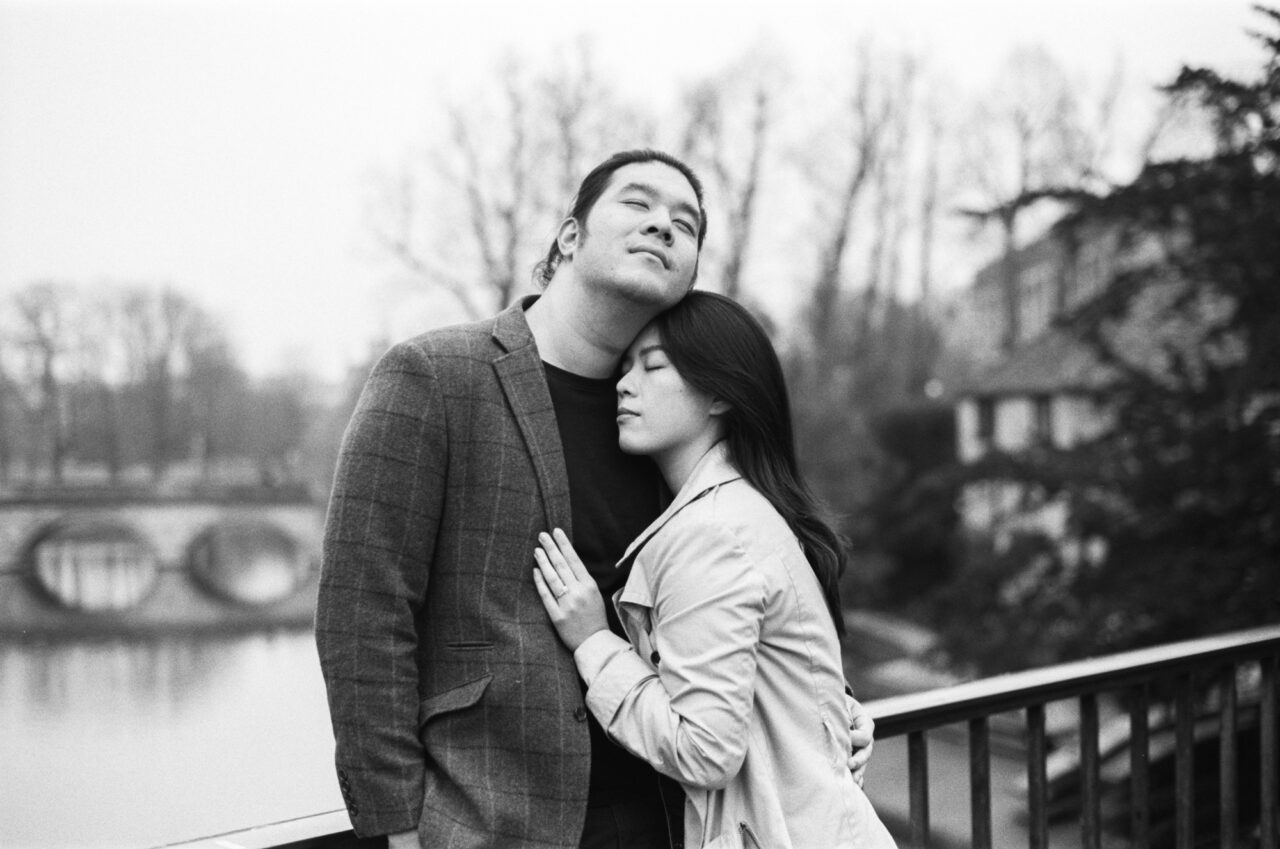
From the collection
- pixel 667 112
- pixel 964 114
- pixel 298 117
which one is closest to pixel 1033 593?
pixel 667 112

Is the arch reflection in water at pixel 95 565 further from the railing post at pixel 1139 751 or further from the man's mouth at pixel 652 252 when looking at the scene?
the man's mouth at pixel 652 252

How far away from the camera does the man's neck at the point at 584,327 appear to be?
1.63 metres

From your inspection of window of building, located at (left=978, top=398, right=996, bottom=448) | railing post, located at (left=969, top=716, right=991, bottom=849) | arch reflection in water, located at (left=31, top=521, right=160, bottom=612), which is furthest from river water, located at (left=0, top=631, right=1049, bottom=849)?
railing post, located at (left=969, top=716, right=991, bottom=849)

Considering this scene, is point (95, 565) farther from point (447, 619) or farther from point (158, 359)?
point (447, 619)

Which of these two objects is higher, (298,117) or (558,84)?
(298,117)

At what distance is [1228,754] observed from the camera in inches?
97.6

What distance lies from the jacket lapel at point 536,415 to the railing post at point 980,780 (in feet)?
3.06

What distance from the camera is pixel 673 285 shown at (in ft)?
5.35

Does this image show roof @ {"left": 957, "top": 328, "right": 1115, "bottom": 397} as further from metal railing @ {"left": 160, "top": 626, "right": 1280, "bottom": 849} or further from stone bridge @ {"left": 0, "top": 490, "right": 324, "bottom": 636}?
metal railing @ {"left": 160, "top": 626, "right": 1280, "bottom": 849}

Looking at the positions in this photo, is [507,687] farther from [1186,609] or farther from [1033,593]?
[1033,593]

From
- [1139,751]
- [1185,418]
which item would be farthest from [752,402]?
[1185,418]

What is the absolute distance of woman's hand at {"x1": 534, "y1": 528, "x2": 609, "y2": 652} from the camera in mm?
1494

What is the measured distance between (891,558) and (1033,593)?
13.7m

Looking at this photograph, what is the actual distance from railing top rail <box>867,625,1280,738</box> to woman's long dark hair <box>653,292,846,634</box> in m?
0.39
